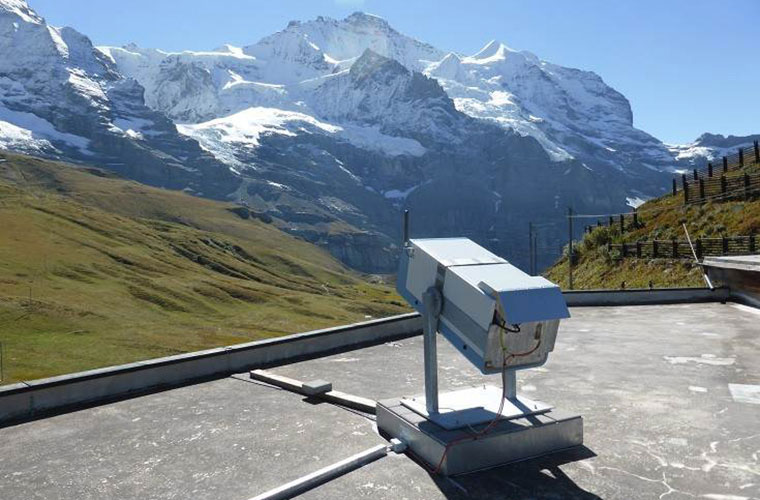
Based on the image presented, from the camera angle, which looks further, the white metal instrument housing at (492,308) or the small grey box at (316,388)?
the small grey box at (316,388)

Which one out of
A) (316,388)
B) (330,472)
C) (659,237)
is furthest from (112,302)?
(330,472)

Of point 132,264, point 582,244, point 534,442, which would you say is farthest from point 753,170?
point 132,264

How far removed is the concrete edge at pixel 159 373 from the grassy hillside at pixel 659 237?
1267 inches

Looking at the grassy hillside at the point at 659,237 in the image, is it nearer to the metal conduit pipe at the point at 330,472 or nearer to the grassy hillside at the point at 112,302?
the metal conduit pipe at the point at 330,472

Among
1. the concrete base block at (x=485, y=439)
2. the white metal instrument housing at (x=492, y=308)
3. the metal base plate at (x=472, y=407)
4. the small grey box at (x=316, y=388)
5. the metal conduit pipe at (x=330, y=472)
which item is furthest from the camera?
the small grey box at (x=316, y=388)

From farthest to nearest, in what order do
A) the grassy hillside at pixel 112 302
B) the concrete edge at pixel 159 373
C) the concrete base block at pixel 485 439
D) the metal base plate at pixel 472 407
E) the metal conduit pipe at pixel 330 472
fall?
the grassy hillside at pixel 112 302, the concrete edge at pixel 159 373, the metal base plate at pixel 472 407, the concrete base block at pixel 485 439, the metal conduit pipe at pixel 330 472

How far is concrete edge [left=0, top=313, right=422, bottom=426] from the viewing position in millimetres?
10281

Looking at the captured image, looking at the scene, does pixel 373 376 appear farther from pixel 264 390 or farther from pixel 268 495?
pixel 268 495

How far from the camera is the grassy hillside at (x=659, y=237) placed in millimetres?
45031

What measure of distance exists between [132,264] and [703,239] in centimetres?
14841

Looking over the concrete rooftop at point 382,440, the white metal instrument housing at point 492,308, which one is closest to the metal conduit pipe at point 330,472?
the concrete rooftop at point 382,440

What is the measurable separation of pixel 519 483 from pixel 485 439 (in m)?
0.61

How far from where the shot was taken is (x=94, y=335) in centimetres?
10456

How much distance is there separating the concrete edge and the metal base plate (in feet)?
17.6
